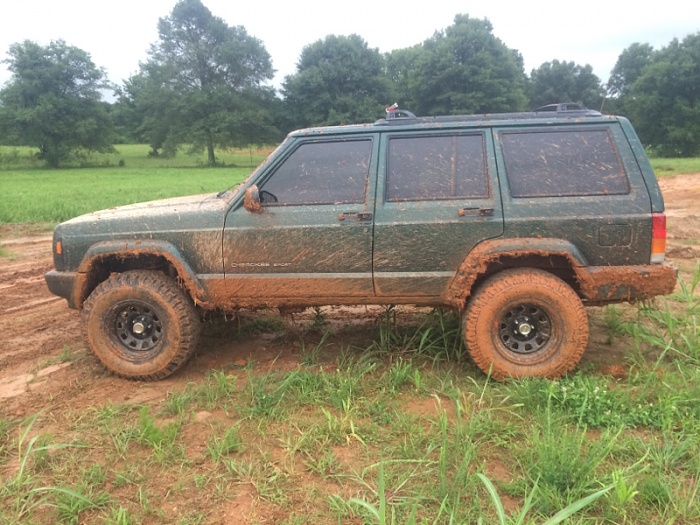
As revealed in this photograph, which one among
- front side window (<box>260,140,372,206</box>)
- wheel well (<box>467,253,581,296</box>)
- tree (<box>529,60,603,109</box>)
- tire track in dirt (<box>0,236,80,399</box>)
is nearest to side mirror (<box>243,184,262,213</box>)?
front side window (<box>260,140,372,206</box>)

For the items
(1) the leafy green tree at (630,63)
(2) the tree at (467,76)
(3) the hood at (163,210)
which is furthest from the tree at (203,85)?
(3) the hood at (163,210)

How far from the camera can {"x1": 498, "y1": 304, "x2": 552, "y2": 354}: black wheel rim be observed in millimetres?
3854

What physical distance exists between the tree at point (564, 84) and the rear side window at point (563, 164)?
6221 centimetres

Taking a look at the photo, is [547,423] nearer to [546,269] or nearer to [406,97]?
[546,269]

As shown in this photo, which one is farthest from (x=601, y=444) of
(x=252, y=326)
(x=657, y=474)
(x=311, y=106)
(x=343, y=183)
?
(x=311, y=106)

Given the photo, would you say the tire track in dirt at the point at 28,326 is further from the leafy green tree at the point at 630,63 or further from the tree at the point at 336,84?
the leafy green tree at the point at 630,63

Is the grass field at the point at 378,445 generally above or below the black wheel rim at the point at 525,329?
below

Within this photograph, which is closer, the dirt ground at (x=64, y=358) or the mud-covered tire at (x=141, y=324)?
the dirt ground at (x=64, y=358)

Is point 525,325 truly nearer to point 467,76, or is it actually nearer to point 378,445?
point 378,445

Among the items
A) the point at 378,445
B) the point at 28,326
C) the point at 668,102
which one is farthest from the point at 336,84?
the point at 378,445

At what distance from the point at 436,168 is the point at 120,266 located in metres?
2.66

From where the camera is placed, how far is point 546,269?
158 inches

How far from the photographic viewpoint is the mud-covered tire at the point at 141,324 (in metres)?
4.00

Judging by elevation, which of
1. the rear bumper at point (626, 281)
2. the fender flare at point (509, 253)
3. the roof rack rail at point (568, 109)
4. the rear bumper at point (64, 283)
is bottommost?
the rear bumper at point (64, 283)
